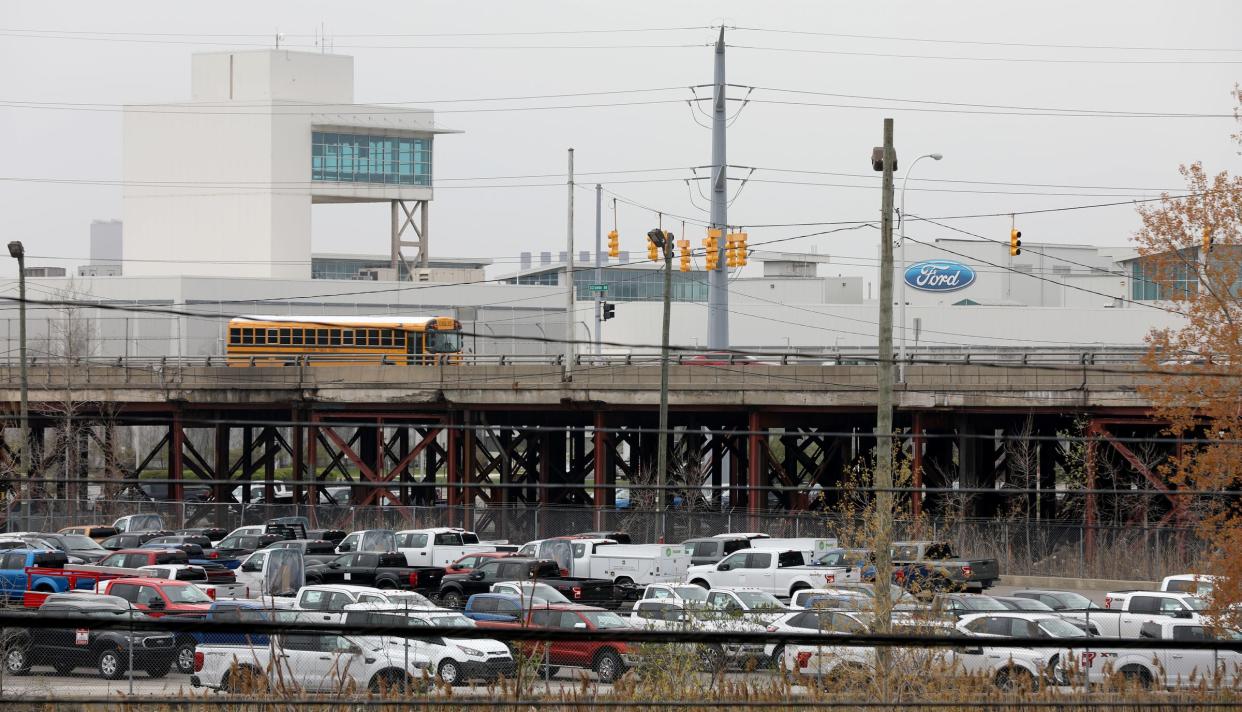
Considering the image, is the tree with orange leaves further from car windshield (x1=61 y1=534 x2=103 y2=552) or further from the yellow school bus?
the yellow school bus

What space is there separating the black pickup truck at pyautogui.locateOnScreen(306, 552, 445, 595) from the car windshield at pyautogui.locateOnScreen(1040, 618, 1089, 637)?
14.9 metres

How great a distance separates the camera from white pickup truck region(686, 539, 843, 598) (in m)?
30.3

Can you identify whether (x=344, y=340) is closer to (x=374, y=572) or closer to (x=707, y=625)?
(x=374, y=572)

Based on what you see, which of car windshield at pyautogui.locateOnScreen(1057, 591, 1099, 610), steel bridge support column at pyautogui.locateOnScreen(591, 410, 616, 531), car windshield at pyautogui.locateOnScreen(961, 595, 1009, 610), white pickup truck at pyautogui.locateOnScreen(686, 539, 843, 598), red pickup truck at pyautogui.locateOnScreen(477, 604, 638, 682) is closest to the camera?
red pickup truck at pyautogui.locateOnScreen(477, 604, 638, 682)

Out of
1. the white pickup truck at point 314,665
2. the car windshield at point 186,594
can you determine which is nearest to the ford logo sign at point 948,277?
the car windshield at point 186,594

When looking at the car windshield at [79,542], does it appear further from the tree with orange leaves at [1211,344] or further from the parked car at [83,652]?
the tree with orange leaves at [1211,344]

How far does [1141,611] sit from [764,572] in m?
9.68

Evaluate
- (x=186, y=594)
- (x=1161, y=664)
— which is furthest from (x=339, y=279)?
(x=1161, y=664)

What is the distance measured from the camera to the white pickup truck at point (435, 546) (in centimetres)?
3434

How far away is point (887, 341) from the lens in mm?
21734

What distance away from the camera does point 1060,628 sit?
2220 cm

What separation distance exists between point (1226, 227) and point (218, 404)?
35.0 meters

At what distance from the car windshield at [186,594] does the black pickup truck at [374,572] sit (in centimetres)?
627

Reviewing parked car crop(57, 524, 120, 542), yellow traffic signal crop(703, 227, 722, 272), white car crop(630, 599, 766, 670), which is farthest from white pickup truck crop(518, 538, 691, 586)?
parked car crop(57, 524, 120, 542)
